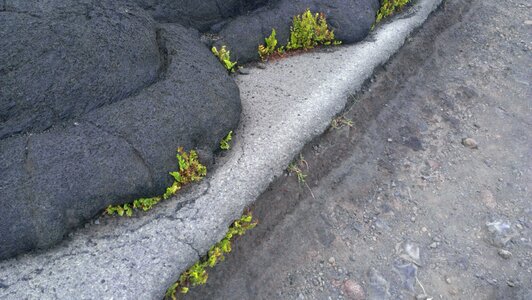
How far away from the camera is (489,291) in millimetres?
4902

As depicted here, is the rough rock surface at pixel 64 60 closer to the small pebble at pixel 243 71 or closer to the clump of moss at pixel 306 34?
the small pebble at pixel 243 71

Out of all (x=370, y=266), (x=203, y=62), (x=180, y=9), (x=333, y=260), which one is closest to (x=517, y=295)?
(x=370, y=266)

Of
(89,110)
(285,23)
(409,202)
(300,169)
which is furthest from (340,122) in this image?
(89,110)

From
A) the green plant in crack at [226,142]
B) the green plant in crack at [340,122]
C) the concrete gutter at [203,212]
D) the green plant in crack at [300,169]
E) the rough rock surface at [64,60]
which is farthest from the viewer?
the green plant in crack at [340,122]

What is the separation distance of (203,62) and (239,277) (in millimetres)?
2444

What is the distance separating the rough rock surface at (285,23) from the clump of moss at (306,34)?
9 centimetres

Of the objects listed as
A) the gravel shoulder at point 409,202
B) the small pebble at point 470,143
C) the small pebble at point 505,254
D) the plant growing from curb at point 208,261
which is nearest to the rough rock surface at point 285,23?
the gravel shoulder at point 409,202

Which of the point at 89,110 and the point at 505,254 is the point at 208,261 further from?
the point at 505,254

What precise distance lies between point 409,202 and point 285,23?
3.00 metres

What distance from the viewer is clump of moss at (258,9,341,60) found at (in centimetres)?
662

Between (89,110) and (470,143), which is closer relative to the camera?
(89,110)

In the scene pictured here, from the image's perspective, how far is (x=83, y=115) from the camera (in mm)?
4441

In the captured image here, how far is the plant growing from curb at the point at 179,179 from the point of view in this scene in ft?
14.3

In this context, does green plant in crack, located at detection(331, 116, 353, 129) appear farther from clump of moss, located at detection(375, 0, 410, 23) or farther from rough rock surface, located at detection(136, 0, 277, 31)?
clump of moss, located at detection(375, 0, 410, 23)
